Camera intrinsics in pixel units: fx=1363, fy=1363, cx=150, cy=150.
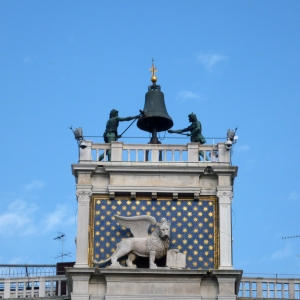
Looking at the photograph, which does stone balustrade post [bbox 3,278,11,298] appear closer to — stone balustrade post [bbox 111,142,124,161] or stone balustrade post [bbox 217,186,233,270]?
stone balustrade post [bbox 111,142,124,161]

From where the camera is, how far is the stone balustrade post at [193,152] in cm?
3808

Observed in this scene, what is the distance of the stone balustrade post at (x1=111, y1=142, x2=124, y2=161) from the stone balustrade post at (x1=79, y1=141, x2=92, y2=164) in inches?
24.5

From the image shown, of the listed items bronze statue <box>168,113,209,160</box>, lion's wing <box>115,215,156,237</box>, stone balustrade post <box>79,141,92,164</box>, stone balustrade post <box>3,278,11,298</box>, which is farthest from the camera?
bronze statue <box>168,113,209,160</box>

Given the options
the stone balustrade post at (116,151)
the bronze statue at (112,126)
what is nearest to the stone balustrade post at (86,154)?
the stone balustrade post at (116,151)

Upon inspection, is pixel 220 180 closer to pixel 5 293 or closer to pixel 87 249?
pixel 87 249

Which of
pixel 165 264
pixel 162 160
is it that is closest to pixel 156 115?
pixel 162 160

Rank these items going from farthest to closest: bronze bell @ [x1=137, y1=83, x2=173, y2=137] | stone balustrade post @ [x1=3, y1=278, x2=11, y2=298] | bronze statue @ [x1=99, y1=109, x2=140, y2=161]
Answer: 1. bronze bell @ [x1=137, y1=83, x2=173, y2=137]
2. bronze statue @ [x1=99, y1=109, x2=140, y2=161]
3. stone balustrade post @ [x1=3, y1=278, x2=11, y2=298]

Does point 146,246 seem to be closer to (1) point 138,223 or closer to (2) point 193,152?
(1) point 138,223

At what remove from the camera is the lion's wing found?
37031 mm

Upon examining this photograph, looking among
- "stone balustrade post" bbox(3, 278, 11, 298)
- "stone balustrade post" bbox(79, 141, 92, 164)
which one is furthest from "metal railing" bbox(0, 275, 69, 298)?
"stone balustrade post" bbox(79, 141, 92, 164)

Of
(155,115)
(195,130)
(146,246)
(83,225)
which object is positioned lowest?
(146,246)

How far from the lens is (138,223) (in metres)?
37.1

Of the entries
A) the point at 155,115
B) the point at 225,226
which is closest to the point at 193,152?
the point at 155,115

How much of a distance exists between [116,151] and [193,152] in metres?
2.16
